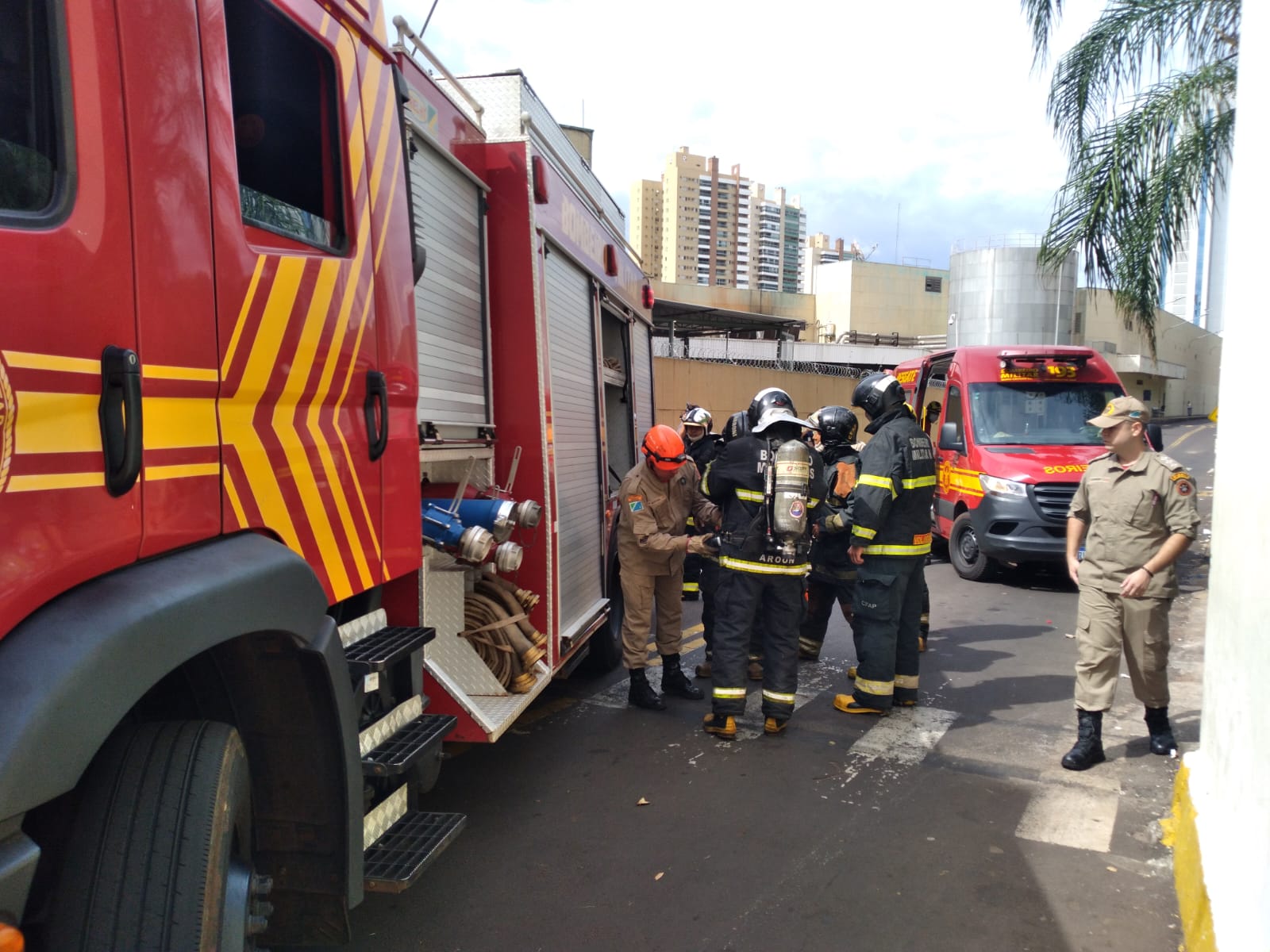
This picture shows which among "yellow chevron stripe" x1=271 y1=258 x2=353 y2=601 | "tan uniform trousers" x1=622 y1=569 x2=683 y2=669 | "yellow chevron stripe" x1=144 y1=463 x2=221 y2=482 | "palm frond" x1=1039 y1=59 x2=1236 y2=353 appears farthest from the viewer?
"palm frond" x1=1039 y1=59 x2=1236 y2=353

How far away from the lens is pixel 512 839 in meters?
3.74

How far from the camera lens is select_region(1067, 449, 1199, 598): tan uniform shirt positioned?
4285mm

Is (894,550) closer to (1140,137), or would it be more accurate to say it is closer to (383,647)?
(383,647)

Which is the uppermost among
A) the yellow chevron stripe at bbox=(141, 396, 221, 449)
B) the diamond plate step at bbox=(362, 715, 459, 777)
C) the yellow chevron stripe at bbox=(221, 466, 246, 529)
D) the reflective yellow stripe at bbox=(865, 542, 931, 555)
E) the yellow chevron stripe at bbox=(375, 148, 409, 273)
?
the yellow chevron stripe at bbox=(375, 148, 409, 273)

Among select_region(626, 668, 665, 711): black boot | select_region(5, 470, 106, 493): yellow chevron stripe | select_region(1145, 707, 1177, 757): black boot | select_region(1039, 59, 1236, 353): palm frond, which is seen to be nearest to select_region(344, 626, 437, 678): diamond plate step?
select_region(5, 470, 106, 493): yellow chevron stripe

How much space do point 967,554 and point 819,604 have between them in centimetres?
407

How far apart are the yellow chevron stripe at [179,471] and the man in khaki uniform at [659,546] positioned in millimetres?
3444

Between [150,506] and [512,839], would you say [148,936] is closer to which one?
[150,506]

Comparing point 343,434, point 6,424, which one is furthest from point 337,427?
point 6,424

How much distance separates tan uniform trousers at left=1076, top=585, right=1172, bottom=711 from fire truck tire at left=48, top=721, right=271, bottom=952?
12.9 ft

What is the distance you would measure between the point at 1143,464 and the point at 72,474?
445 centimetres

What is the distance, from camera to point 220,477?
1.88 m

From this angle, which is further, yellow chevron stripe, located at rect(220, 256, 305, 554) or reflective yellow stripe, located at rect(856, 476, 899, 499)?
reflective yellow stripe, located at rect(856, 476, 899, 499)

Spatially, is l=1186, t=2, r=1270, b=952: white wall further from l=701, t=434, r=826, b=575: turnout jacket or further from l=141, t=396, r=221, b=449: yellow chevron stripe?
l=141, t=396, r=221, b=449: yellow chevron stripe
